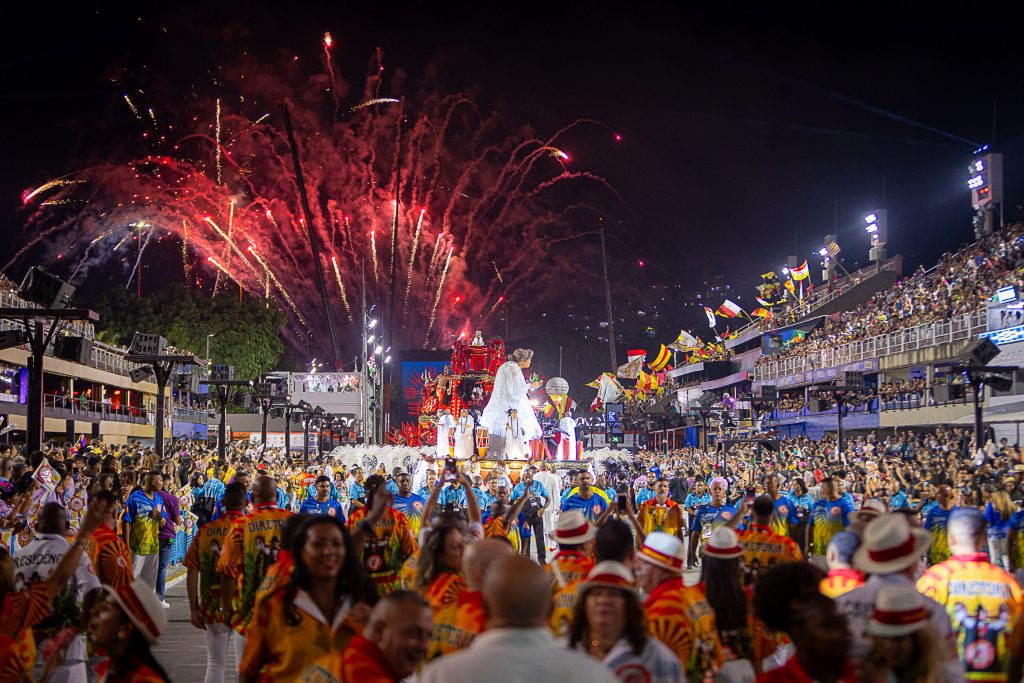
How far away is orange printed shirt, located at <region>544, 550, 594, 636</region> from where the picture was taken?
16.9ft

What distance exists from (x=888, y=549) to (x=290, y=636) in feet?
9.37

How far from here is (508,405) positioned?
1487 inches

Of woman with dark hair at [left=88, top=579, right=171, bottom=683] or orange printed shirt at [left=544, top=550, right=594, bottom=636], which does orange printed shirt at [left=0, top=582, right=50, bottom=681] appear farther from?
orange printed shirt at [left=544, top=550, right=594, bottom=636]

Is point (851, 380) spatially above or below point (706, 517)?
above

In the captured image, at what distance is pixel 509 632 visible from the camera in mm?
3051

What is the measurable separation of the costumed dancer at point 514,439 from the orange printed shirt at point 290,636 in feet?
107

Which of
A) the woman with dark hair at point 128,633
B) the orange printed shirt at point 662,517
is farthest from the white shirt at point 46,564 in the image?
the orange printed shirt at point 662,517

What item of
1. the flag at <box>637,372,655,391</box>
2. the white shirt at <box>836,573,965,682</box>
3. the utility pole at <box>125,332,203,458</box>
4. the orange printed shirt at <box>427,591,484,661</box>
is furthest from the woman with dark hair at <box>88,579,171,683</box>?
the flag at <box>637,372,655,391</box>

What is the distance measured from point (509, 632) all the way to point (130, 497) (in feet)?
33.2

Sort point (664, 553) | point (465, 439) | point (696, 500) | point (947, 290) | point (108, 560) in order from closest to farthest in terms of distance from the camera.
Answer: point (664, 553)
point (108, 560)
point (696, 500)
point (465, 439)
point (947, 290)

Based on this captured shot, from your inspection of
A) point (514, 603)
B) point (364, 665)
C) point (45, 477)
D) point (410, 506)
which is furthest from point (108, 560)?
point (45, 477)

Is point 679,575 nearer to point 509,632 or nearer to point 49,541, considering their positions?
point 509,632

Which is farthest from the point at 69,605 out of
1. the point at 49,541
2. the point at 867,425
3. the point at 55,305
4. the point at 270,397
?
the point at 867,425

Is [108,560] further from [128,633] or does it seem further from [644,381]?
[644,381]
